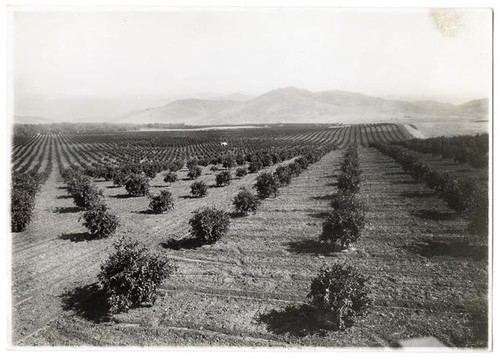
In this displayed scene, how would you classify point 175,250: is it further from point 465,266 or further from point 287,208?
point 465,266

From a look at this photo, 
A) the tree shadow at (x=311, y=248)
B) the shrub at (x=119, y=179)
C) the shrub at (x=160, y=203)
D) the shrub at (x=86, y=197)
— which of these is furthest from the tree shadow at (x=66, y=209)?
the tree shadow at (x=311, y=248)

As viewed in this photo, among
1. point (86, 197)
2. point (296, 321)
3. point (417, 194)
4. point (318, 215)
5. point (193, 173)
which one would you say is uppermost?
point (86, 197)

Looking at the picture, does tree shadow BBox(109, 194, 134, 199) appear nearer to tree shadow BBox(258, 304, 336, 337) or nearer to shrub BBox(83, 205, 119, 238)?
shrub BBox(83, 205, 119, 238)

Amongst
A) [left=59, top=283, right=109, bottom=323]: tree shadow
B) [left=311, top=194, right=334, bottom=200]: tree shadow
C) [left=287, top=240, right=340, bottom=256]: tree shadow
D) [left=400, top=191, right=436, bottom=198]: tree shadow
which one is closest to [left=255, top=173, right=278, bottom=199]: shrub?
[left=311, top=194, right=334, bottom=200]: tree shadow

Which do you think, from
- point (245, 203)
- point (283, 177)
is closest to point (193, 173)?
point (283, 177)

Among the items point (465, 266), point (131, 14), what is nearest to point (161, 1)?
point (131, 14)

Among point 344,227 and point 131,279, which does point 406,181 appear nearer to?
point 344,227
